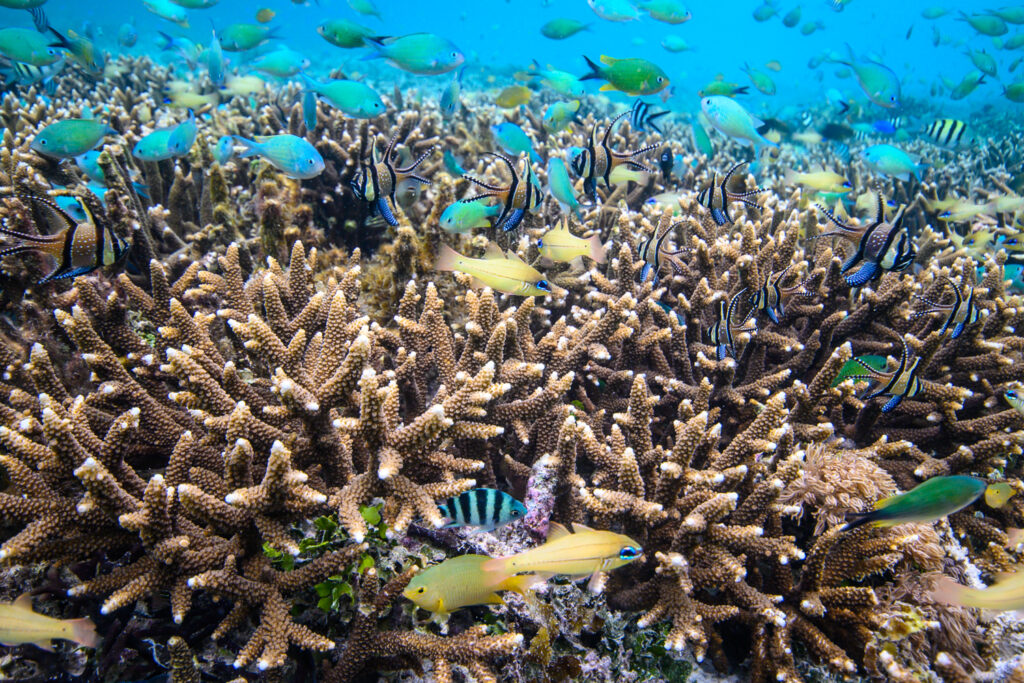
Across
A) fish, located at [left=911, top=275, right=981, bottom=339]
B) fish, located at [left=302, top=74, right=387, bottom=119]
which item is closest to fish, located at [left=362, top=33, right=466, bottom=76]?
fish, located at [left=302, top=74, right=387, bottom=119]

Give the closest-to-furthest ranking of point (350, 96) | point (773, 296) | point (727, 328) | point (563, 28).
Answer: point (727, 328) → point (773, 296) → point (350, 96) → point (563, 28)

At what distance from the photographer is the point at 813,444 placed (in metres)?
2.77

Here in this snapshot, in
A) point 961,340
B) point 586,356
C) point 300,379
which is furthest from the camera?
point 961,340

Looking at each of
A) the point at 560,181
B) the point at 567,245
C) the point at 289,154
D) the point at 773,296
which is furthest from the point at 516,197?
the point at 289,154

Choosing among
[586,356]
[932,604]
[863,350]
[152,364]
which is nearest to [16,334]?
[152,364]

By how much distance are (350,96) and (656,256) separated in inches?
142

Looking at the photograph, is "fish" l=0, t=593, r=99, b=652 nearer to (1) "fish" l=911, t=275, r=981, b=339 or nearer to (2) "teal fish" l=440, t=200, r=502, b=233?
(2) "teal fish" l=440, t=200, r=502, b=233

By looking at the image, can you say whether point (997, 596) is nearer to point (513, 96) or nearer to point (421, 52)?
point (421, 52)

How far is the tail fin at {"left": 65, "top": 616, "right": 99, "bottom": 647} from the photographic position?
1798 mm

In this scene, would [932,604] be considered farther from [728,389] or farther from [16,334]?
[16,334]

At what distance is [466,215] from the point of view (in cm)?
321

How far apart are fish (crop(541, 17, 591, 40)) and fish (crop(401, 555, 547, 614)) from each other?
1070 cm

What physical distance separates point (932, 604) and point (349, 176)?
5659mm

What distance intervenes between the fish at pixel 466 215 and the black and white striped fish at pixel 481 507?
6.35 ft
